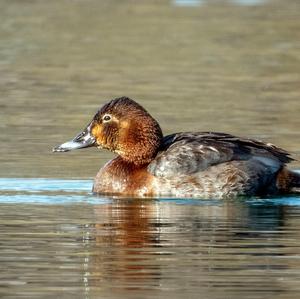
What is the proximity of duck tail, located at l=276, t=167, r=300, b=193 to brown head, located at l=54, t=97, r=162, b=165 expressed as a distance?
1.20m

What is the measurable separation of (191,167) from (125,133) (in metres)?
0.86

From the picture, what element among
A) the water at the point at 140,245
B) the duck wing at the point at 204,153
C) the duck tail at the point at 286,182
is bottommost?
the water at the point at 140,245

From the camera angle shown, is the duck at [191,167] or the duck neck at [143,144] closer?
the duck at [191,167]

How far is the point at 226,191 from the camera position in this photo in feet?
46.1

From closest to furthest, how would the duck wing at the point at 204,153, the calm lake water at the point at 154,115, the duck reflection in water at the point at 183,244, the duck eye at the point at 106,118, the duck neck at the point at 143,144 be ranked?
the duck reflection in water at the point at 183,244
the calm lake water at the point at 154,115
the duck wing at the point at 204,153
the duck neck at the point at 143,144
the duck eye at the point at 106,118

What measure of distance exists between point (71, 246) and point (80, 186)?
307cm

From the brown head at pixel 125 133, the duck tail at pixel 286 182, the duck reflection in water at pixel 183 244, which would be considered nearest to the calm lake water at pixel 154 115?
the duck reflection in water at pixel 183 244

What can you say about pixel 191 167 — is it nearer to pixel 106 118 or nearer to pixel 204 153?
pixel 204 153

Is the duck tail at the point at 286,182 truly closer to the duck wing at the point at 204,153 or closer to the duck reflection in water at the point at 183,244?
the duck wing at the point at 204,153

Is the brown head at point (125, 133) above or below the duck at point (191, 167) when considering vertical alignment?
above

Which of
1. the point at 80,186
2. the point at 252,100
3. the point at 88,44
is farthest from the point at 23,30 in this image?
the point at 80,186

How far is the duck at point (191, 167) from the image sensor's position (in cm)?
1399

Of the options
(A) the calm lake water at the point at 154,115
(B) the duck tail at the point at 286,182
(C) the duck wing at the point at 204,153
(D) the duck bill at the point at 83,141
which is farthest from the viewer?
(D) the duck bill at the point at 83,141

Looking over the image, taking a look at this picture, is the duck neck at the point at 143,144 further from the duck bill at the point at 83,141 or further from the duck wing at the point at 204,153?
the duck bill at the point at 83,141
